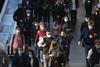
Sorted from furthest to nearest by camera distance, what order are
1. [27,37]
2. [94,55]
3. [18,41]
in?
[27,37]
[18,41]
[94,55]

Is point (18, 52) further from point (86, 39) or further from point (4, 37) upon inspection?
point (4, 37)

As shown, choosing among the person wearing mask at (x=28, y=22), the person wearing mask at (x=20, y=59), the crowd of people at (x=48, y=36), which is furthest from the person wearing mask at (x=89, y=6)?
the person wearing mask at (x=20, y=59)

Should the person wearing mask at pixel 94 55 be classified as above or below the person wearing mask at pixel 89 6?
below

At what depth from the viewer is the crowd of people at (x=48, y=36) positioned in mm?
17828

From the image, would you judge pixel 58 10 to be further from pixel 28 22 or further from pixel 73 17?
pixel 28 22

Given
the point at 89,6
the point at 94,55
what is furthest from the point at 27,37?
the point at 89,6

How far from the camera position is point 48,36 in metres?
19.0

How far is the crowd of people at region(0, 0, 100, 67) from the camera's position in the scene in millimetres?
17828

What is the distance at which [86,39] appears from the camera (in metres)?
18.9

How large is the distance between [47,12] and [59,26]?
89.3 inches

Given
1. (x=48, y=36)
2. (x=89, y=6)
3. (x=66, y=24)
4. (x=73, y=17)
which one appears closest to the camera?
(x=48, y=36)

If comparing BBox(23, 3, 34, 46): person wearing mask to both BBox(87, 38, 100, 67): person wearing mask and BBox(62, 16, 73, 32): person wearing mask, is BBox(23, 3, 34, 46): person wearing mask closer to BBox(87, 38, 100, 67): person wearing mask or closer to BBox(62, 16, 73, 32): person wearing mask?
BBox(62, 16, 73, 32): person wearing mask

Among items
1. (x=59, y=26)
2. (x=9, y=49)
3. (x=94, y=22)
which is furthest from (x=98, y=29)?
(x=9, y=49)

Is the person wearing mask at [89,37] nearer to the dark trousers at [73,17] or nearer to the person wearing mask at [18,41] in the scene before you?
the person wearing mask at [18,41]
